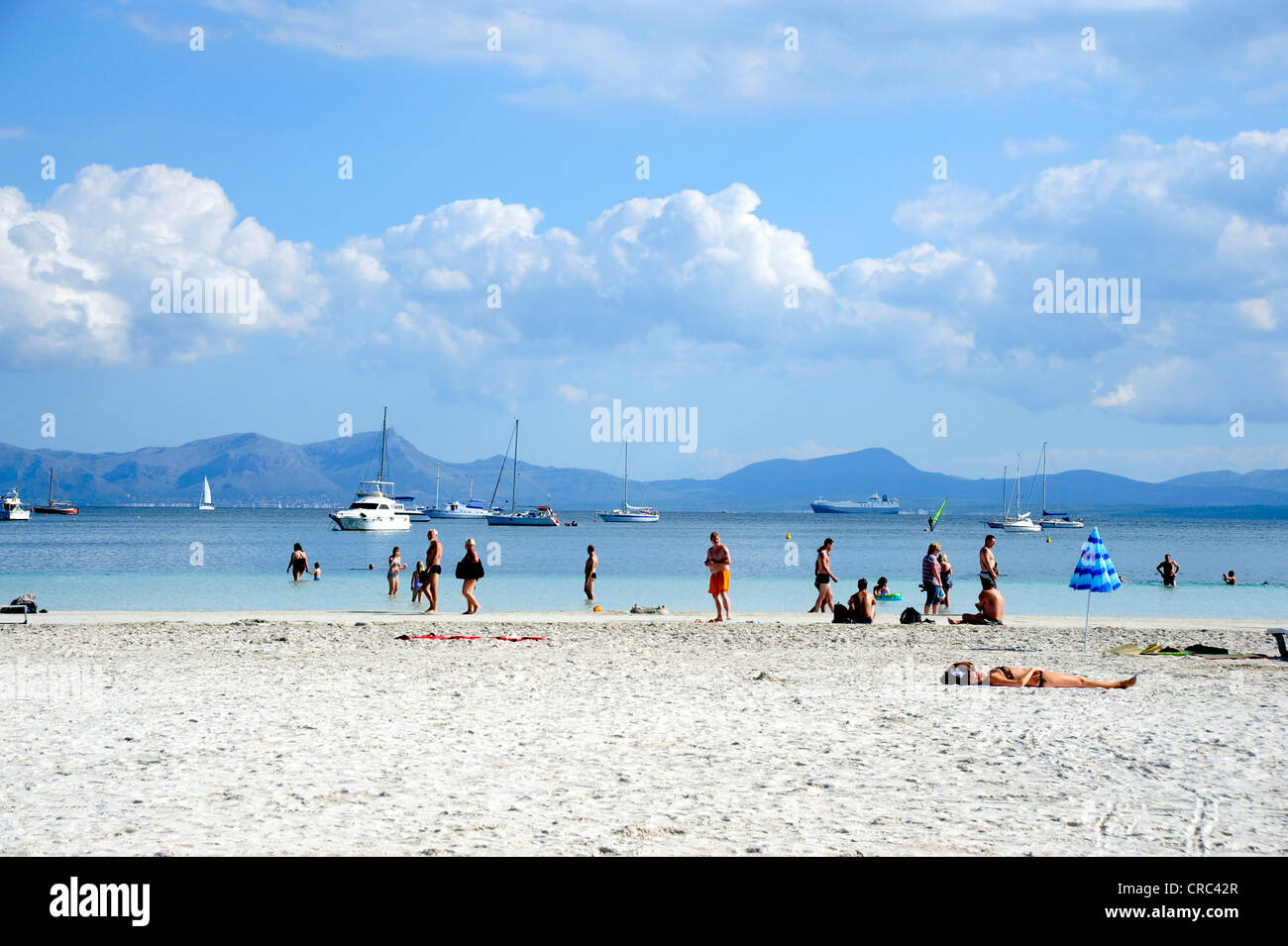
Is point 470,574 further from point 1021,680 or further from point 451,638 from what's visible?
point 1021,680

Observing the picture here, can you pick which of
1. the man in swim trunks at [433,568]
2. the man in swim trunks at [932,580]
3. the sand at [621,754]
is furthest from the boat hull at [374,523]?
the sand at [621,754]

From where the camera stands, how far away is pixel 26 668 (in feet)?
44.9

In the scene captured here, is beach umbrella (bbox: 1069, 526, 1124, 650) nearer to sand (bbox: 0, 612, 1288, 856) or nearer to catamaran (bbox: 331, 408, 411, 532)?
sand (bbox: 0, 612, 1288, 856)

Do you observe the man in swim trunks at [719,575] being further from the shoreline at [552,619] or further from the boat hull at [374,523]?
the boat hull at [374,523]

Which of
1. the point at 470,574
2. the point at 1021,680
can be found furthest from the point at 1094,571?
the point at 470,574

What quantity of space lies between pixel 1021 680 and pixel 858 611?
28.5 feet

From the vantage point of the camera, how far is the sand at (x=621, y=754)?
20.2 ft

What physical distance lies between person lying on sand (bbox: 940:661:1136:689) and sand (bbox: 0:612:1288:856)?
390 millimetres

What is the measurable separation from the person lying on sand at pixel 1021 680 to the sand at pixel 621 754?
0.39 m

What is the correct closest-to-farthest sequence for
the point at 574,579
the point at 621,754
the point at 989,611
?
1. the point at 621,754
2. the point at 989,611
3. the point at 574,579

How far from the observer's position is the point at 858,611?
834 inches

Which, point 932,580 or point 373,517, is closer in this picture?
point 932,580

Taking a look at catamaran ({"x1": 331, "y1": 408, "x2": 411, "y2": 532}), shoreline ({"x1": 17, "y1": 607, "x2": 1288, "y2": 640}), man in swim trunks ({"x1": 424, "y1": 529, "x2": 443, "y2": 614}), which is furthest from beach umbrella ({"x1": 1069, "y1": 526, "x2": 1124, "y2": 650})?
catamaran ({"x1": 331, "y1": 408, "x2": 411, "y2": 532})
